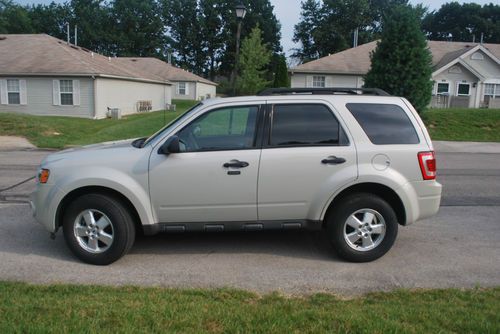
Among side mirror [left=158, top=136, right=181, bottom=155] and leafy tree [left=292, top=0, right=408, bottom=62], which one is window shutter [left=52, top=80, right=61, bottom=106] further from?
leafy tree [left=292, top=0, right=408, bottom=62]

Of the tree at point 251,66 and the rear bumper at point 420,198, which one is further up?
the tree at point 251,66

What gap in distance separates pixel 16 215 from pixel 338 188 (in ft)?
15.9

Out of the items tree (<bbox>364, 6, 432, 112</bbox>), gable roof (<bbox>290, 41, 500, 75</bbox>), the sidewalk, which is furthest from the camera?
gable roof (<bbox>290, 41, 500, 75</bbox>)

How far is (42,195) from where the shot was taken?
205 inches

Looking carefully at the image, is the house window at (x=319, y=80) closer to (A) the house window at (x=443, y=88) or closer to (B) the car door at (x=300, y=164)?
(A) the house window at (x=443, y=88)

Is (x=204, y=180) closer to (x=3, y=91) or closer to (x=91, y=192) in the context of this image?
(x=91, y=192)

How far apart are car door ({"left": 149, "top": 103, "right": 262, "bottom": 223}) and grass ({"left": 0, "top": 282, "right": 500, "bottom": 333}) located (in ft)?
3.58

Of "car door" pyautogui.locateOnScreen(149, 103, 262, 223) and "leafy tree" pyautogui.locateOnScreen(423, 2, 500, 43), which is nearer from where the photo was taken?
"car door" pyautogui.locateOnScreen(149, 103, 262, 223)

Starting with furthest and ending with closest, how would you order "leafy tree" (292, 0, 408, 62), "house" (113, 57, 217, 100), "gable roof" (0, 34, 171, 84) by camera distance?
"leafy tree" (292, 0, 408, 62)
"house" (113, 57, 217, 100)
"gable roof" (0, 34, 171, 84)

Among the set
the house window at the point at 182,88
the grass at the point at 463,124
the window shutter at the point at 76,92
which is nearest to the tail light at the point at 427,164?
the grass at the point at 463,124

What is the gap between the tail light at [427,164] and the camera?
5312mm

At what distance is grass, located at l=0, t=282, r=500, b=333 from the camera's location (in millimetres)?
3426

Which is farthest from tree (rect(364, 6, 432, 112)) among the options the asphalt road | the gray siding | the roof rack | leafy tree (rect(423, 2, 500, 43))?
leafy tree (rect(423, 2, 500, 43))

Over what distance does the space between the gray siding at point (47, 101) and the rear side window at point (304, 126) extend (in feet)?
76.9
